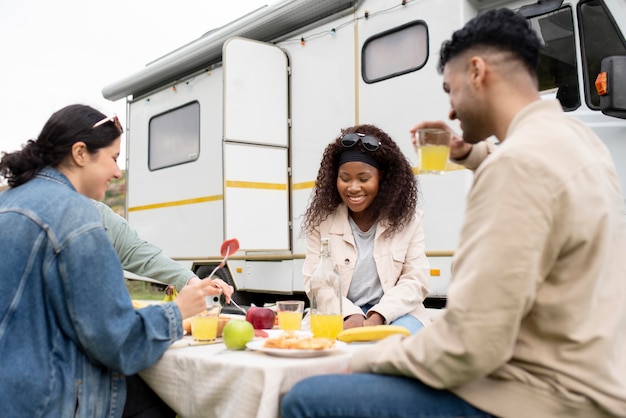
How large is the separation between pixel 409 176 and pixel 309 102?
2353 mm

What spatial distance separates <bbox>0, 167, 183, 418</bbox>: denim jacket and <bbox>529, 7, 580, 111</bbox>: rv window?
9.81ft

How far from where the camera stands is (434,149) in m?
2.04

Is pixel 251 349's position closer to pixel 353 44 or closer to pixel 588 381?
pixel 588 381

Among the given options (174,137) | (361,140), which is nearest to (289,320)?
(361,140)

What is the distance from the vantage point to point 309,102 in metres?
5.30

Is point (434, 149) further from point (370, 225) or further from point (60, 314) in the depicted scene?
point (60, 314)

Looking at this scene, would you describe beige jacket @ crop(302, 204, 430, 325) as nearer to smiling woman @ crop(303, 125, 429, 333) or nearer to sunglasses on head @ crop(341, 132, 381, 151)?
smiling woman @ crop(303, 125, 429, 333)

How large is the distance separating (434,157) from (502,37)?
1.93 ft

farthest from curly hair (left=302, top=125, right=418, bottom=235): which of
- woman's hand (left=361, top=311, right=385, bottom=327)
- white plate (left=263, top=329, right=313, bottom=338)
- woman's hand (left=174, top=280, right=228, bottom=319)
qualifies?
woman's hand (left=174, top=280, right=228, bottom=319)

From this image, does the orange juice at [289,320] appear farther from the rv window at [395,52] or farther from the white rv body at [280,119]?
the rv window at [395,52]

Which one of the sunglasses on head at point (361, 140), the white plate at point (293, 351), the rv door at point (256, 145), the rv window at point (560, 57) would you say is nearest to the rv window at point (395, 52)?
the rv window at point (560, 57)

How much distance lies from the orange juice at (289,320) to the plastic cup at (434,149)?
70 cm

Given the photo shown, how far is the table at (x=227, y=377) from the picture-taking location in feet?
4.99

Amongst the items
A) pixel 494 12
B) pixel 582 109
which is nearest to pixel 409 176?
pixel 582 109
